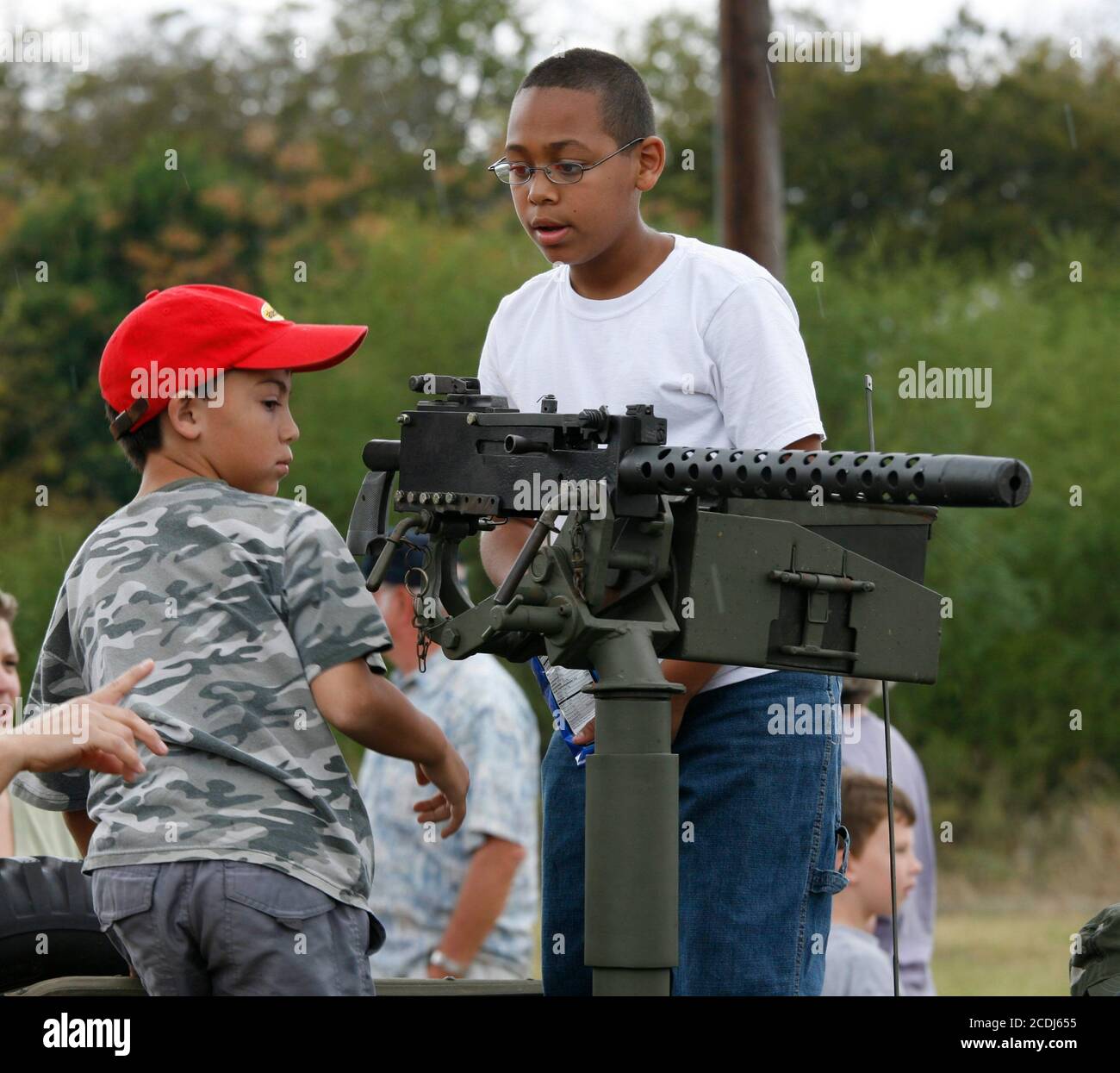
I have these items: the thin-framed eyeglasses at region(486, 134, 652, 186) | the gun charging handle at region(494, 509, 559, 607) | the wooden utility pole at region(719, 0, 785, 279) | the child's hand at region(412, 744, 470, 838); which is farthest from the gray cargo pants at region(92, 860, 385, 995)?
the wooden utility pole at region(719, 0, 785, 279)

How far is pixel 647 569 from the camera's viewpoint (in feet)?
11.0

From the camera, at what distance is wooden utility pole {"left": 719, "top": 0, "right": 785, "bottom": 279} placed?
428 inches

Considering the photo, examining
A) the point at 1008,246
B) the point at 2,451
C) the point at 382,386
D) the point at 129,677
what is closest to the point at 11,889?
the point at 129,677

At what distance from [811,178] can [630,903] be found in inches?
1217

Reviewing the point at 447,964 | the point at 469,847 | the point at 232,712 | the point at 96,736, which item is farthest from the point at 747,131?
the point at 96,736

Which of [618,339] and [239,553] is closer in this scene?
[239,553]

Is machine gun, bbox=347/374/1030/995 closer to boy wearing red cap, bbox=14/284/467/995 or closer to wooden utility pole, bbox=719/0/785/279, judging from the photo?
boy wearing red cap, bbox=14/284/467/995

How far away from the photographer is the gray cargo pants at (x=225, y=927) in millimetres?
3359

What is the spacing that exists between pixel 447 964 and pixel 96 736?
3.78m

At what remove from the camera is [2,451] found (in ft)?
81.8

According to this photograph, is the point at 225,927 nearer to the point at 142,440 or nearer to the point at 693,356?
the point at 142,440

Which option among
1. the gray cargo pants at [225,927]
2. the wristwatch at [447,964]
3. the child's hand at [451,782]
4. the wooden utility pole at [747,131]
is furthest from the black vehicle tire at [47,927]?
the wooden utility pole at [747,131]

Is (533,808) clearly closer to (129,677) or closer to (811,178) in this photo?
(129,677)

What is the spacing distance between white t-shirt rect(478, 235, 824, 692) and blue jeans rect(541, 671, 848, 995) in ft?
0.29
